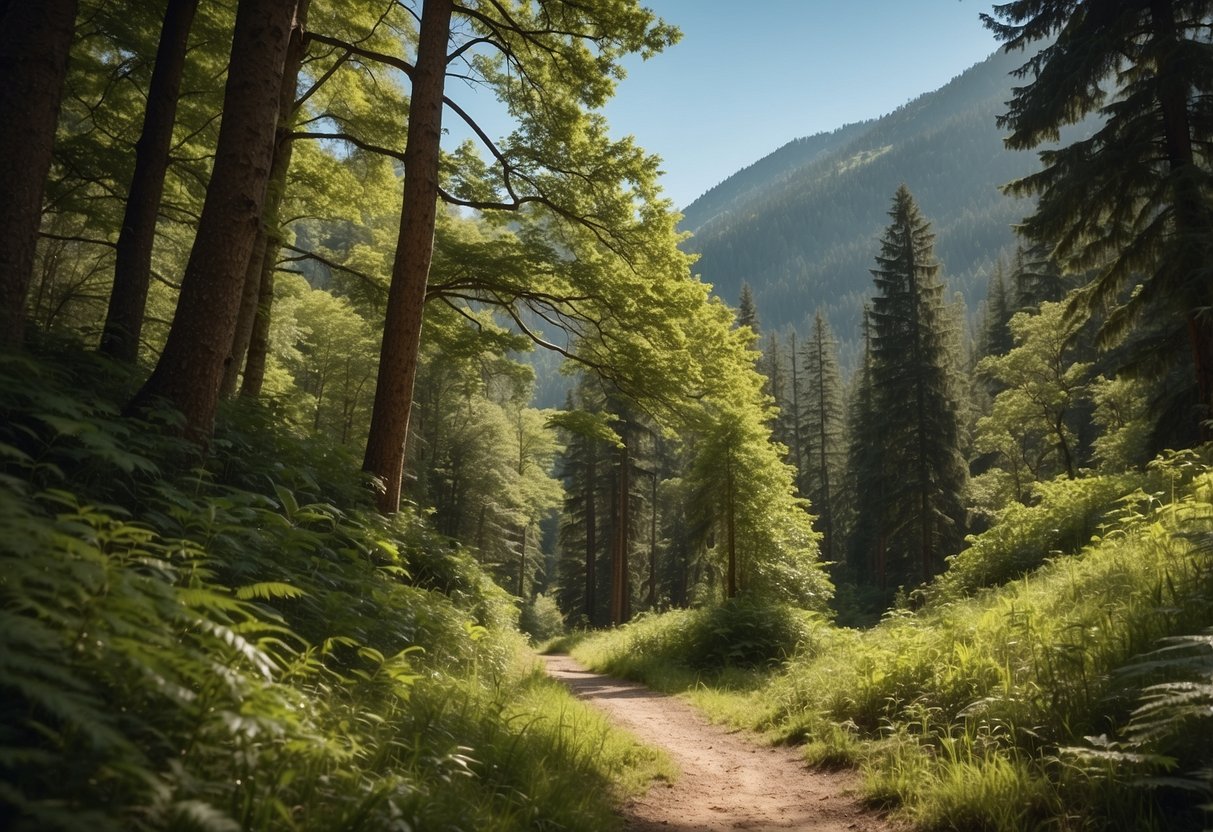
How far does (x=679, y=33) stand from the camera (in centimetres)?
901

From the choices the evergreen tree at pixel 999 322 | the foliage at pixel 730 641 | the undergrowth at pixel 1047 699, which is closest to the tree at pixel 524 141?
the undergrowth at pixel 1047 699

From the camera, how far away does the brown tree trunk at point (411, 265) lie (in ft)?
25.9

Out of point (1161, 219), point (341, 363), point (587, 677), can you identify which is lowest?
point (587, 677)

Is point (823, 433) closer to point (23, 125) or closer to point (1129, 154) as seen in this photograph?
point (1129, 154)

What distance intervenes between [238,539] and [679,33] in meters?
8.61

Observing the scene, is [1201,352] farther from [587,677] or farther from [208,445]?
[208,445]


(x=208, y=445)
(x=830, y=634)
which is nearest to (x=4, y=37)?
(x=208, y=445)

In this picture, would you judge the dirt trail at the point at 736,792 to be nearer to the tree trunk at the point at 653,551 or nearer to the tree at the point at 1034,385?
the tree at the point at 1034,385

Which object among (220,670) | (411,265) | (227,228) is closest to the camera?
(220,670)

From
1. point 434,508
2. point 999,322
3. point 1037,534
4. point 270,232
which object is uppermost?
point 999,322

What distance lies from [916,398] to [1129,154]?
17971 millimetres

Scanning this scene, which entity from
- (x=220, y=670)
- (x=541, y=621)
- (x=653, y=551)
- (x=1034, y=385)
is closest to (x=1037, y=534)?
(x=220, y=670)

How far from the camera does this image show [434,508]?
12055 millimetres

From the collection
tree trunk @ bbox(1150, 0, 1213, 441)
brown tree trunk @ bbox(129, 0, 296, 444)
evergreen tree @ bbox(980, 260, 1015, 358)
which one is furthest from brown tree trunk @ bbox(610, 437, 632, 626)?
evergreen tree @ bbox(980, 260, 1015, 358)
